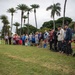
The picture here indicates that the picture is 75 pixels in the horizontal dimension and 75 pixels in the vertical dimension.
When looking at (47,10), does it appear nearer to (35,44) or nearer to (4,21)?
(4,21)

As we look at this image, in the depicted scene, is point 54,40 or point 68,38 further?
point 54,40

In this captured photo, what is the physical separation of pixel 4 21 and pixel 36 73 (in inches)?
3582

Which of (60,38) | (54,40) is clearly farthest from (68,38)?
(54,40)

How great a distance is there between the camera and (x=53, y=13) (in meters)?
74.4

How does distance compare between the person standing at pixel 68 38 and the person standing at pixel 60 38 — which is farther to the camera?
the person standing at pixel 60 38

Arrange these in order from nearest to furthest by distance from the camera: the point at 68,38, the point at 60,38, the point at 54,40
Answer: the point at 68,38
the point at 60,38
the point at 54,40

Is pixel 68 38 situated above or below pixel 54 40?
above

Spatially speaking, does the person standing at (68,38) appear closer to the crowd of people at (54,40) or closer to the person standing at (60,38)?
the crowd of people at (54,40)

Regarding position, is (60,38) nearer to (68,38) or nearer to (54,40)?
(54,40)

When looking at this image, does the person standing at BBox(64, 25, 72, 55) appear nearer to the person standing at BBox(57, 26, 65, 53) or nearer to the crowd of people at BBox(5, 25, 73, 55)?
the crowd of people at BBox(5, 25, 73, 55)

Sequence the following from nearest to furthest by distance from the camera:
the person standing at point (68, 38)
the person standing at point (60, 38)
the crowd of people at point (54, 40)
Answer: the person standing at point (68, 38) → the crowd of people at point (54, 40) → the person standing at point (60, 38)

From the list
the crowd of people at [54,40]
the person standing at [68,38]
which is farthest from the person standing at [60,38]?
the person standing at [68,38]

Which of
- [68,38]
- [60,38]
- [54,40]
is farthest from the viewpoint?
[54,40]

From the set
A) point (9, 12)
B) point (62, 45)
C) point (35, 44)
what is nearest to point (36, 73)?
point (62, 45)
